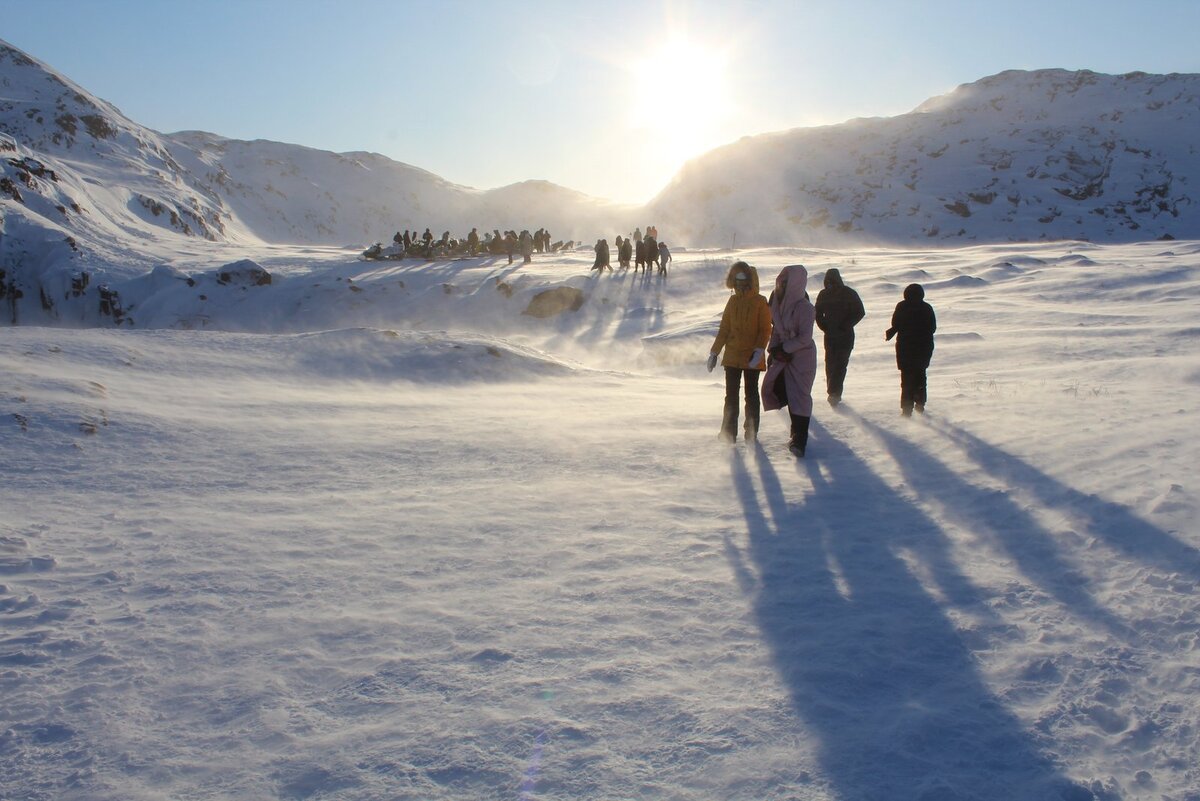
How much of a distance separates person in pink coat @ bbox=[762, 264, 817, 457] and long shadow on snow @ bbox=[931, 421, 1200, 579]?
1.43 meters

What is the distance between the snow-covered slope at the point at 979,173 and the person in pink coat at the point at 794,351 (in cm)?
5639

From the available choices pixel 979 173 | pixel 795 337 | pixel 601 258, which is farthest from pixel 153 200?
pixel 979 173

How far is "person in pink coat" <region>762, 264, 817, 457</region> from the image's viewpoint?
634cm

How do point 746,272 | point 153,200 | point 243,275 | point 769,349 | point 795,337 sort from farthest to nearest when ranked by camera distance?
point 153,200 < point 243,275 < point 769,349 < point 795,337 < point 746,272

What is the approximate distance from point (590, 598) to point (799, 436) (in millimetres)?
3496

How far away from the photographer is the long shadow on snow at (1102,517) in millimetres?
3623

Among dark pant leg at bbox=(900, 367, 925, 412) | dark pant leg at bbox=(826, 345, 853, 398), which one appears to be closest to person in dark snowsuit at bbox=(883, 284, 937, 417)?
dark pant leg at bbox=(900, 367, 925, 412)

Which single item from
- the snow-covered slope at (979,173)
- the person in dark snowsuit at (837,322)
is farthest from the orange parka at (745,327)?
the snow-covered slope at (979,173)

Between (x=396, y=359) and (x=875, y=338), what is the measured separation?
1128cm

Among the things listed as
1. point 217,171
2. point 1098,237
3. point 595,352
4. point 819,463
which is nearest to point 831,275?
point 819,463

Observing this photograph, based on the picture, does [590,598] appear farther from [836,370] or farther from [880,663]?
[836,370]

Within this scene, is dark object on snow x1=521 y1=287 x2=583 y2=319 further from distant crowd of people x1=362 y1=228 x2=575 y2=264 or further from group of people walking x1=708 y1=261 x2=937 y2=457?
group of people walking x1=708 y1=261 x2=937 y2=457

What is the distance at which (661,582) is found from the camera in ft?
12.0

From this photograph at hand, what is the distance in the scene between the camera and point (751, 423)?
22.3ft
